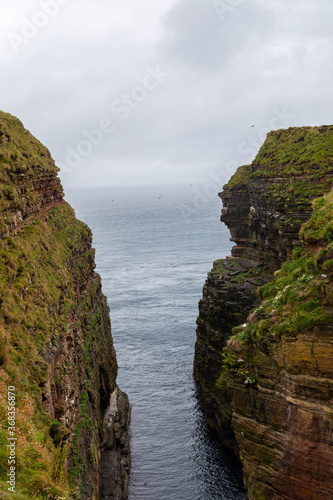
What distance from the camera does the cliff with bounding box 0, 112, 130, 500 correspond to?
17.2m

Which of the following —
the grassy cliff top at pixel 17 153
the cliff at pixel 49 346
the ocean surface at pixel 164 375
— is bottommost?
the ocean surface at pixel 164 375

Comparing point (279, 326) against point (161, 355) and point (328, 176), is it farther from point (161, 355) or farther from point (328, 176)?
point (161, 355)

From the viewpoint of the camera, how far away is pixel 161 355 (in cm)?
7950

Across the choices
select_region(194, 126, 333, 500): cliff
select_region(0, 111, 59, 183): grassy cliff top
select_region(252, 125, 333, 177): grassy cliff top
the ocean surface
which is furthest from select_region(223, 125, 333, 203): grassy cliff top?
the ocean surface

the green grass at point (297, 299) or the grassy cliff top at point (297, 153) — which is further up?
Answer: the grassy cliff top at point (297, 153)

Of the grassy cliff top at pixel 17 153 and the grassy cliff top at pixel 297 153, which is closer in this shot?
the grassy cliff top at pixel 17 153

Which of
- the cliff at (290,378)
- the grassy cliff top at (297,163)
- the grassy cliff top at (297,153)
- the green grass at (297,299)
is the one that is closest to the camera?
the cliff at (290,378)

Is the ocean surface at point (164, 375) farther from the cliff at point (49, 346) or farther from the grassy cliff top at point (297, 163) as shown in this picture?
the grassy cliff top at point (297, 163)

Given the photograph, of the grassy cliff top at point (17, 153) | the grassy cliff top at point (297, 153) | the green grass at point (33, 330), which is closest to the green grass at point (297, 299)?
the green grass at point (33, 330)

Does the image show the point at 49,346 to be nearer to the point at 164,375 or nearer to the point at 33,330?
the point at 33,330

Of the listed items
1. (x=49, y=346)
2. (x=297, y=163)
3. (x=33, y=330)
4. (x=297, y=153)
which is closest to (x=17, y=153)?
(x=33, y=330)

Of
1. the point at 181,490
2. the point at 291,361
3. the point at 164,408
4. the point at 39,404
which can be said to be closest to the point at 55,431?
the point at 39,404

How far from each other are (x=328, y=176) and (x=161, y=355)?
44.9 m

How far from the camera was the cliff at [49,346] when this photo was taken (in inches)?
679
